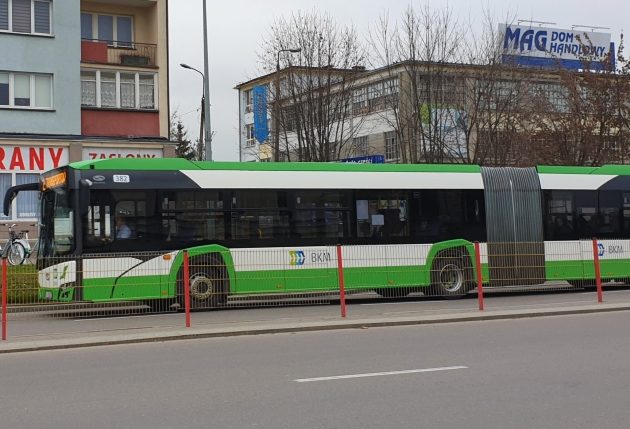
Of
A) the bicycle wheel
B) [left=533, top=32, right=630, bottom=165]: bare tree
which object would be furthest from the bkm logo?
[left=533, top=32, right=630, bottom=165]: bare tree

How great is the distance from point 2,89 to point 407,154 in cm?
1678

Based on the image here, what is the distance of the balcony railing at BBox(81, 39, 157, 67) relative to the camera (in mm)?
31219

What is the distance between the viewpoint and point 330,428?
19.3 ft

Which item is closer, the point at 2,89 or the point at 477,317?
the point at 477,317

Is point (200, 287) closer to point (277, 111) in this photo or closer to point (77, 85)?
point (277, 111)

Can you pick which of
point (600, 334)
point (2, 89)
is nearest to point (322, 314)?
Result: point (600, 334)

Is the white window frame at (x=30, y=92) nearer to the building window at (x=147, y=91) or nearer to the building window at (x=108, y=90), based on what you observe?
the building window at (x=108, y=90)

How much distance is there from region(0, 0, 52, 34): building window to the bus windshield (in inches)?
666

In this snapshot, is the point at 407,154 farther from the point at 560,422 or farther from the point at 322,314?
the point at 560,422

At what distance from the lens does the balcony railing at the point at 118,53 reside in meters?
31.2

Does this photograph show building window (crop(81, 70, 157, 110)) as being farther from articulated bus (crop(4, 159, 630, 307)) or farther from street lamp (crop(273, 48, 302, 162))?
articulated bus (crop(4, 159, 630, 307))

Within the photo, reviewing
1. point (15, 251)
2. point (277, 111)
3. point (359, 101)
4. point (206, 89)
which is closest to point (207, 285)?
point (15, 251)

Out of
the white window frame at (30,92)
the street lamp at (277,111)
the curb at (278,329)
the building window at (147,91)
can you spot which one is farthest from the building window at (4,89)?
the curb at (278,329)

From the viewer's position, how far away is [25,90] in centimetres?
2945
